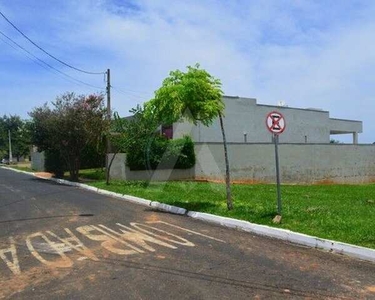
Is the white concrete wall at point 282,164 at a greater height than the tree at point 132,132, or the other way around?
the tree at point 132,132

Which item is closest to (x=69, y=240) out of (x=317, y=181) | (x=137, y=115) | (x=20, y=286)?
(x=20, y=286)

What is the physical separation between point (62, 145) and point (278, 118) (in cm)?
1945

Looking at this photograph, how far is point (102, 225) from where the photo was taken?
1096cm

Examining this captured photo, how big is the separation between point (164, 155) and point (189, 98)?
12.9 m

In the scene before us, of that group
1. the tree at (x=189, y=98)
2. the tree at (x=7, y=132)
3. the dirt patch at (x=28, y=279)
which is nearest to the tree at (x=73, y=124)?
the tree at (x=189, y=98)

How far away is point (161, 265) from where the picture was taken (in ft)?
23.0

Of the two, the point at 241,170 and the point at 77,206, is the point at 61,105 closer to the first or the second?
the point at 241,170

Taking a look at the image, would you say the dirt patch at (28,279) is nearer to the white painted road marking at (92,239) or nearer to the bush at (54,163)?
the white painted road marking at (92,239)

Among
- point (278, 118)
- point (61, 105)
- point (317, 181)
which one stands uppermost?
point (61, 105)

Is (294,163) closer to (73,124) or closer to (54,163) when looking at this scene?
(73,124)

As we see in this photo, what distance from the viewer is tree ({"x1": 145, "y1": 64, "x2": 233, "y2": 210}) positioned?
12297mm

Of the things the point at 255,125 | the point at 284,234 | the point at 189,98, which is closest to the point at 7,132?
the point at 255,125

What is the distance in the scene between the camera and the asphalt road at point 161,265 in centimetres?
574

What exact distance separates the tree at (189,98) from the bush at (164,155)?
467 inches
